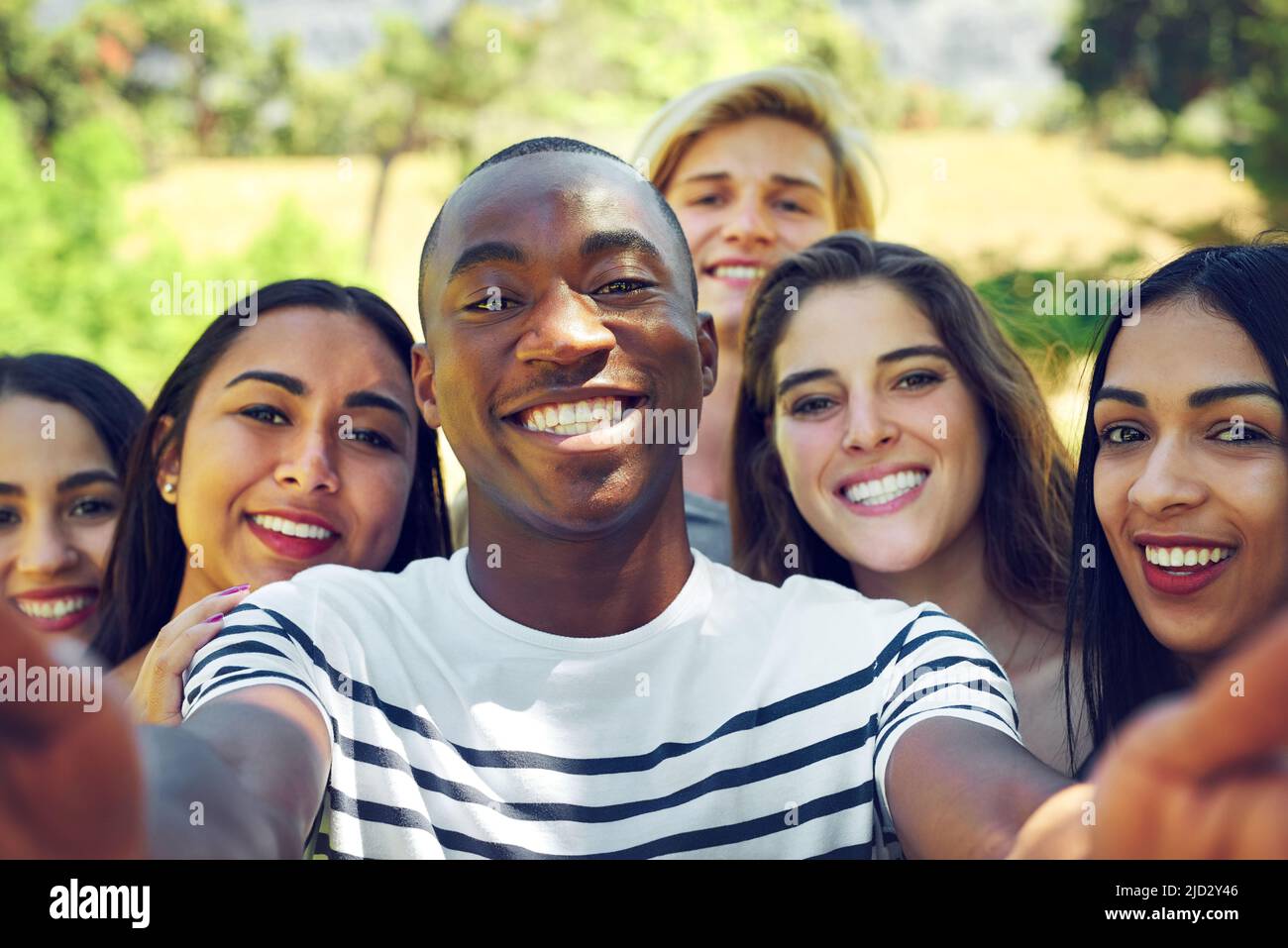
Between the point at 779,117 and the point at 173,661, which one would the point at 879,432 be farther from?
the point at 779,117

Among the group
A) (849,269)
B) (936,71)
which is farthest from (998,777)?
(936,71)

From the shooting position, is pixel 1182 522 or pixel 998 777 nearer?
pixel 998 777

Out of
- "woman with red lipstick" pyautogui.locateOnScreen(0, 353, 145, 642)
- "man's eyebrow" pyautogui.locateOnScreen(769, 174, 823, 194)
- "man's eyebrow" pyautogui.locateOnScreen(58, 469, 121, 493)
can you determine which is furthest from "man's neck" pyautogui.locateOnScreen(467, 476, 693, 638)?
"man's eyebrow" pyautogui.locateOnScreen(769, 174, 823, 194)

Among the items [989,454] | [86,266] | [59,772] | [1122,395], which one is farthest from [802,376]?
[86,266]

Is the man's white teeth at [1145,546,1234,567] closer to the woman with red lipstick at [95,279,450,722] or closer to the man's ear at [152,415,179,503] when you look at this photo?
the woman with red lipstick at [95,279,450,722]

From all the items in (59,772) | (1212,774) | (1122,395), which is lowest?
(1212,774)
